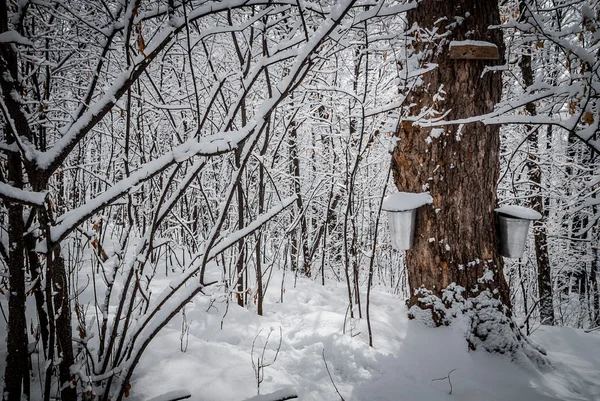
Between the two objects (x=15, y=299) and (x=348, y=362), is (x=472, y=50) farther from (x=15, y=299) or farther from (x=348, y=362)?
(x=15, y=299)

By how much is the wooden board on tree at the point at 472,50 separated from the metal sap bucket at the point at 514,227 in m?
1.16

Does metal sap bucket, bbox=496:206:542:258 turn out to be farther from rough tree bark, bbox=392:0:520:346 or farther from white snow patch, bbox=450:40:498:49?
white snow patch, bbox=450:40:498:49

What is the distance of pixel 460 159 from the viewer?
2209mm

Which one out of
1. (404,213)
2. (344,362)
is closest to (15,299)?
(344,362)

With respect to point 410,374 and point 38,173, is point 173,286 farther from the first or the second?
point 410,374

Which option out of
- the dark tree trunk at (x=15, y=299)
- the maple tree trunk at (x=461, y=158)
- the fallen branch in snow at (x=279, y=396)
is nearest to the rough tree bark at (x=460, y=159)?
the maple tree trunk at (x=461, y=158)

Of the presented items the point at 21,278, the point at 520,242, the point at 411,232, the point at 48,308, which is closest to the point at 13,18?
the point at 21,278

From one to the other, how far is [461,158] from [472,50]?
31.1 inches

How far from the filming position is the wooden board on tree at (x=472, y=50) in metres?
2.11

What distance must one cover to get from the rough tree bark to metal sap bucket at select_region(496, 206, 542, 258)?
0.20ft

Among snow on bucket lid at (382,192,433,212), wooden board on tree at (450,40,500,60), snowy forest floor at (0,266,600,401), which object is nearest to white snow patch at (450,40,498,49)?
wooden board on tree at (450,40,500,60)

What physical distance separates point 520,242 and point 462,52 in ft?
4.86

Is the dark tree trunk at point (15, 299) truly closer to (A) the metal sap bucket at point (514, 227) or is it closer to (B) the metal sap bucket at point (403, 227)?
(B) the metal sap bucket at point (403, 227)

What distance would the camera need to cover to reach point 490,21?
2.20m
